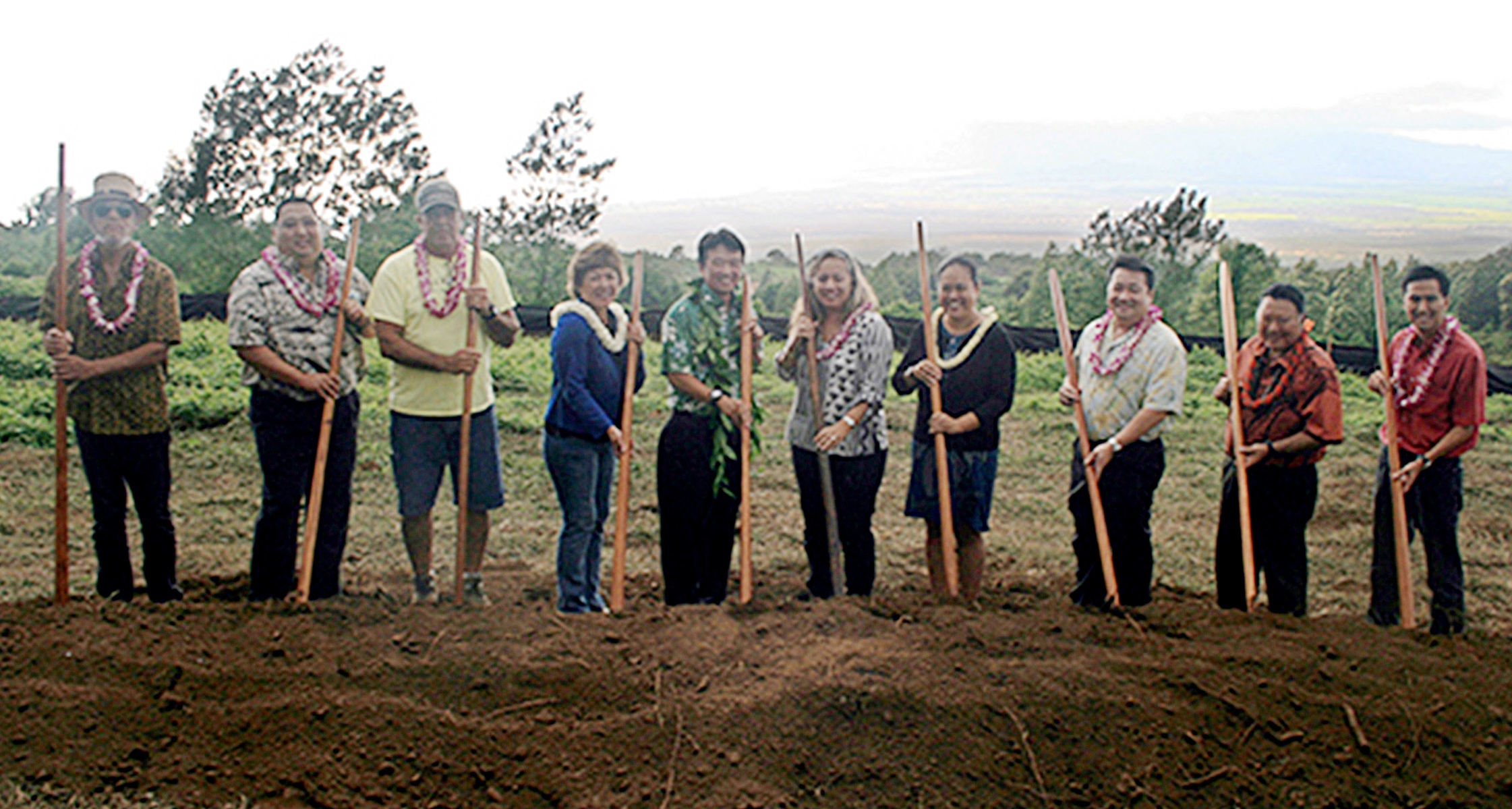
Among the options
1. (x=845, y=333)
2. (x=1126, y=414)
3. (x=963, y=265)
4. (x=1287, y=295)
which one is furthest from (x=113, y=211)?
(x=1287, y=295)

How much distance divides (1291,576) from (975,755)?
91.1 inches

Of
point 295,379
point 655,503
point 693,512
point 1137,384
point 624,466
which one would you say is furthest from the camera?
point 655,503

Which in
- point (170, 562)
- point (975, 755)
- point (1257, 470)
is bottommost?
point (975, 755)

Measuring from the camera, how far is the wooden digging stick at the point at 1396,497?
4.79m

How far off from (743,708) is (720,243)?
196 cm

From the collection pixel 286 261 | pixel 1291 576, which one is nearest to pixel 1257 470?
pixel 1291 576

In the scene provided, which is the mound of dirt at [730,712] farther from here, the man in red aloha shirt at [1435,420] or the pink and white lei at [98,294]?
the pink and white lei at [98,294]

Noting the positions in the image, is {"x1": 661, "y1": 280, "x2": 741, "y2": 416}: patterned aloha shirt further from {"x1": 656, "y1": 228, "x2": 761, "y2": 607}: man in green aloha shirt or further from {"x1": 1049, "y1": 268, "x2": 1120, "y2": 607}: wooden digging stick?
{"x1": 1049, "y1": 268, "x2": 1120, "y2": 607}: wooden digging stick

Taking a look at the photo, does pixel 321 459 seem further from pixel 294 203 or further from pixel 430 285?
pixel 294 203

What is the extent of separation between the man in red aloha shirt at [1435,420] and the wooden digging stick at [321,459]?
14.1ft

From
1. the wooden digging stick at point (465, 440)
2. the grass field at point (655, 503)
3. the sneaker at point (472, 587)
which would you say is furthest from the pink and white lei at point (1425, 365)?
the sneaker at point (472, 587)

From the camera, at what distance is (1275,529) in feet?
16.1

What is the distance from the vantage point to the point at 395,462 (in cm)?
470

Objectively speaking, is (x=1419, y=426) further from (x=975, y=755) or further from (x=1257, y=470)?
(x=975, y=755)
